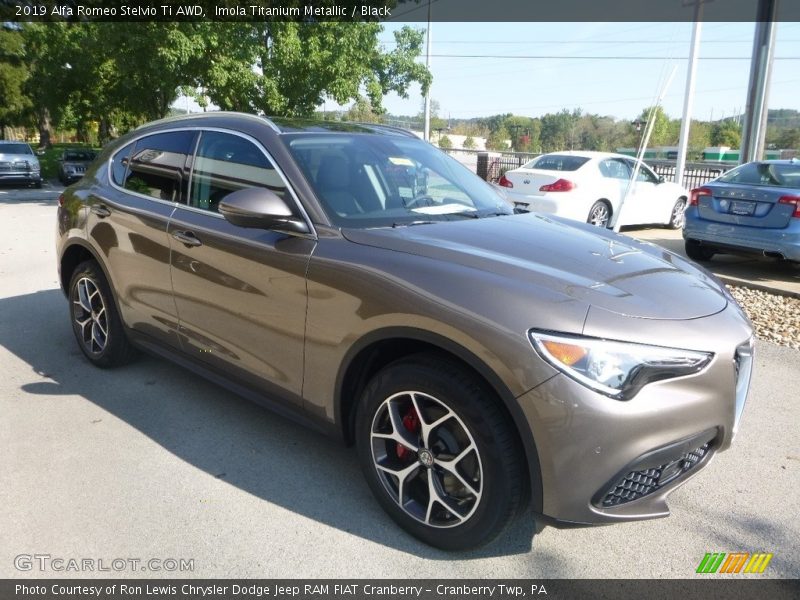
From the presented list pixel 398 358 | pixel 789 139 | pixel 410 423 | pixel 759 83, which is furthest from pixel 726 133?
pixel 410 423

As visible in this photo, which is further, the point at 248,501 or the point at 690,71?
the point at 690,71

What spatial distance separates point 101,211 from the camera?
4.38 metres

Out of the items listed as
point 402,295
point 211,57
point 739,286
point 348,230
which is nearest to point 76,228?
point 348,230

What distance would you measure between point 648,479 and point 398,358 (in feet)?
3.59

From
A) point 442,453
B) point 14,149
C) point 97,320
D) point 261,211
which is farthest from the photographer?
point 14,149

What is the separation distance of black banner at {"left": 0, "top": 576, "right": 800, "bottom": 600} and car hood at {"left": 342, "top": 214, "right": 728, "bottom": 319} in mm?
1076

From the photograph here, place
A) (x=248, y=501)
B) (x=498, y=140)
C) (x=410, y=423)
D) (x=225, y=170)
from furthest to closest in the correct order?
(x=498, y=140), (x=225, y=170), (x=248, y=501), (x=410, y=423)

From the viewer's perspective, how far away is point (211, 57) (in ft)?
59.1

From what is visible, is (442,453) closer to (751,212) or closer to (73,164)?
(751,212)

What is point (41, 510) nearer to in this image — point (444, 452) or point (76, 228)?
point (444, 452)

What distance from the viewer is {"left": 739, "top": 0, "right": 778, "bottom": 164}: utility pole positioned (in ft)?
40.2

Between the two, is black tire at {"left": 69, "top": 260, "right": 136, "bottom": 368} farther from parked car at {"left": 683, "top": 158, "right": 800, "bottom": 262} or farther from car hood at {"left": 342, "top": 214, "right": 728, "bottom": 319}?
parked car at {"left": 683, "top": 158, "right": 800, "bottom": 262}

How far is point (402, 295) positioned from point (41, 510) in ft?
6.44

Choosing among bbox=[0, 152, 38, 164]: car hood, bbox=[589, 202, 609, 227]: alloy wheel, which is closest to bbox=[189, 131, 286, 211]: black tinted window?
bbox=[589, 202, 609, 227]: alloy wheel
